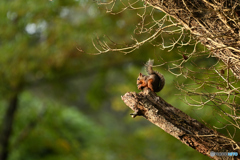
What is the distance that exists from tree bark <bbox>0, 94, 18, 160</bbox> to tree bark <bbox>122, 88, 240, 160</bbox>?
559 centimetres

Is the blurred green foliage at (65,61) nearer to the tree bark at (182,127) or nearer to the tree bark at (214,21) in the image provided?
the tree bark at (182,127)

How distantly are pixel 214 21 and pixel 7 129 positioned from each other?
6389mm

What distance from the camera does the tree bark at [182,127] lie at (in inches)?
81.1

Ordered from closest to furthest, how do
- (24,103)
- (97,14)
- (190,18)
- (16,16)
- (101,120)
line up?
1. (190,18)
2. (97,14)
3. (16,16)
4. (24,103)
5. (101,120)

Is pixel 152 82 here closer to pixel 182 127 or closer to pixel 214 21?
pixel 182 127

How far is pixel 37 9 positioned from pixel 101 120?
430 inches

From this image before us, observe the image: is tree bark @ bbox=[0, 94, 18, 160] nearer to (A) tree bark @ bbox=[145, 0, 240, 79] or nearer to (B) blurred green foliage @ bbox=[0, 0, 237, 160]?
(B) blurred green foliage @ bbox=[0, 0, 237, 160]

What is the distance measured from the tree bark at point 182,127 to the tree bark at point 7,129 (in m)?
5.59

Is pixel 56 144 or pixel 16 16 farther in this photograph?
pixel 56 144

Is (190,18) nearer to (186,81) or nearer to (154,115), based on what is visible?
(154,115)

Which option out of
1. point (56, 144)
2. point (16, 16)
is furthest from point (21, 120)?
point (16, 16)

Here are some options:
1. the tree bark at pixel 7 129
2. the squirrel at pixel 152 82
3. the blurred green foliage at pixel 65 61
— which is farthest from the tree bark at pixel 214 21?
the tree bark at pixel 7 129

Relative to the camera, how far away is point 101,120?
52.9ft

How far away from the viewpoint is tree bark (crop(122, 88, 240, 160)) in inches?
81.1
